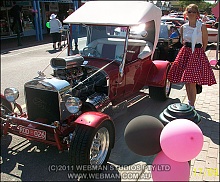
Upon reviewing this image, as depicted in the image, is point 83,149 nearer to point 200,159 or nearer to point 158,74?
point 200,159

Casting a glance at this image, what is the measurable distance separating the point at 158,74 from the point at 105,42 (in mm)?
1300

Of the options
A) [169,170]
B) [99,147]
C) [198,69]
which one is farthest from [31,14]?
[169,170]

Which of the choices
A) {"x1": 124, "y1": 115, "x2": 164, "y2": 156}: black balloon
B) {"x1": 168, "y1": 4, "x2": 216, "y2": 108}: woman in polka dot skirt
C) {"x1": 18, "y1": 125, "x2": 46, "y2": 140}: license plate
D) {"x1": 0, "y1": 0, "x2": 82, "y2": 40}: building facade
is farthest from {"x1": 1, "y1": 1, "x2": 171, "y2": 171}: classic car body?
{"x1": 0, "y1": 0, "x2": 82, "y2": 40}: building facade

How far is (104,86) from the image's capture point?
12.6 ft

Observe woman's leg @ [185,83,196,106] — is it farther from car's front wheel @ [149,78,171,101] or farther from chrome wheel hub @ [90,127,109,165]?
chrome wheel hub @ [90,127,109,165]

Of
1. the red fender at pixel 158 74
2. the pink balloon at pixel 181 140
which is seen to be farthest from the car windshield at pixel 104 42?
the pink balloon at pixel 181 140

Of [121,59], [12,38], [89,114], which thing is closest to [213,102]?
[121,59]

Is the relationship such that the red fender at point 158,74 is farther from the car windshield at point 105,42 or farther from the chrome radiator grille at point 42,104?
the chrome radiator grille at point 42,104

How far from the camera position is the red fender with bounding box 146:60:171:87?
16.2ft

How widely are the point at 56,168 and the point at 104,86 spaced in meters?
1.34

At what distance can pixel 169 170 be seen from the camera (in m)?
2.34

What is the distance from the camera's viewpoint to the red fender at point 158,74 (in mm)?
4941

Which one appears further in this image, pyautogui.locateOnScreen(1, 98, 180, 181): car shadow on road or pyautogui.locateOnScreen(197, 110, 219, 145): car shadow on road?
pyautogui.locateOnScreen(197, 110, 219, 145): car shadow on road

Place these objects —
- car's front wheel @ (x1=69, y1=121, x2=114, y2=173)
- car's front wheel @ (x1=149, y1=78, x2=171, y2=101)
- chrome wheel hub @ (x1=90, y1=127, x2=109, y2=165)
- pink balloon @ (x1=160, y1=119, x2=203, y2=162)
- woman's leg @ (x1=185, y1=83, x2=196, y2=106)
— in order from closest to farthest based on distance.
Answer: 1. pink balloon @ (x1=160, y1=119, x2=203, y2=162)
2. car's front wheel @ (x1=69, y1=121, x2=114, y2=173)
3. chrome wheel hub @ (x1=90, y1=127, x2=109, y2=165)
4. woman's leg @ (x1=185, y1=83, x2=196, y2=106)
5. car's front wheel @ (x1=149, y1=78, x2=171, y2=101)
